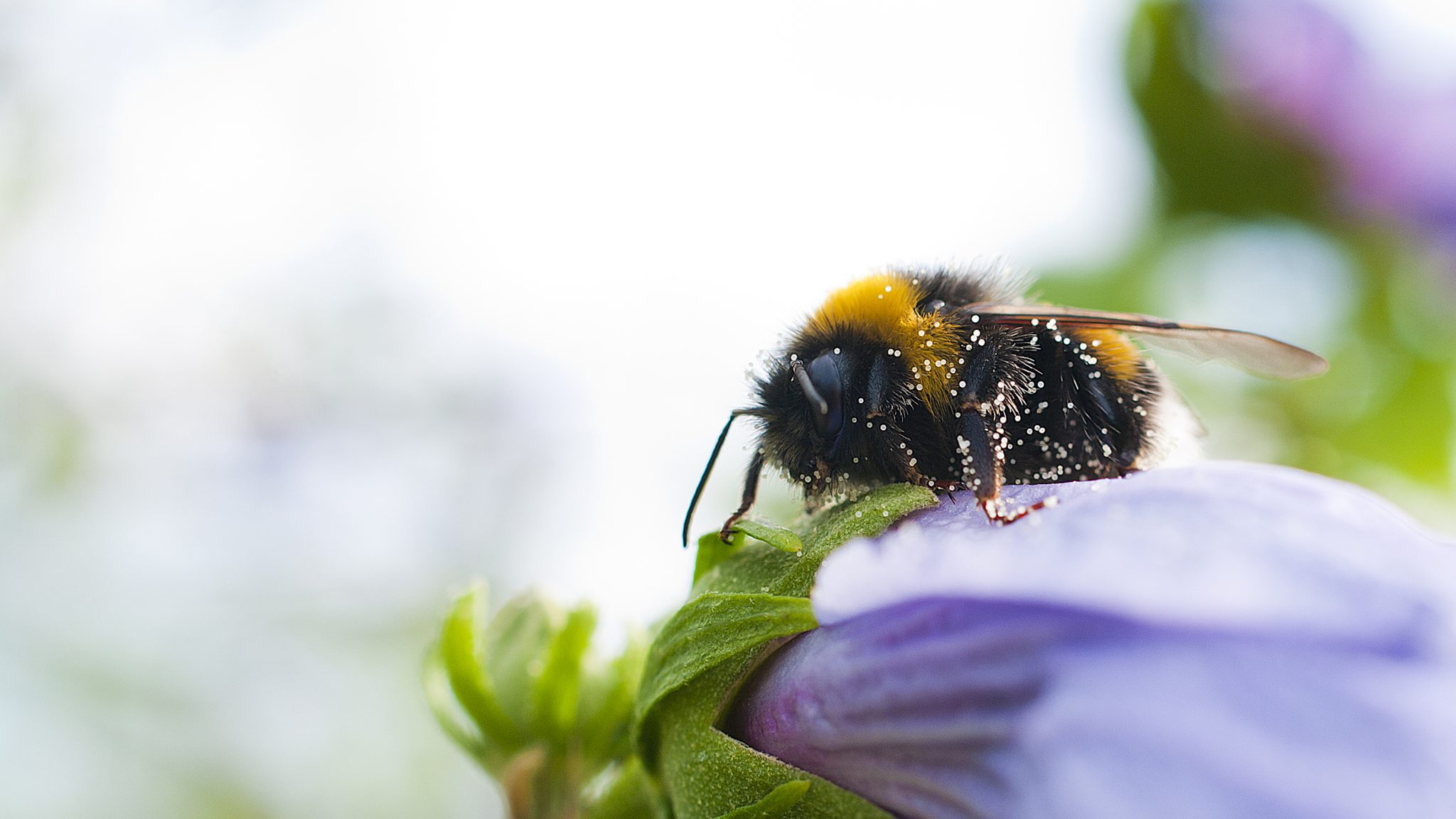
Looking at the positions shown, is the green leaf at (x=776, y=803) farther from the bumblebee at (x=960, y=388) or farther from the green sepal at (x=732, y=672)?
the bumblebee at (x=960, y=388)

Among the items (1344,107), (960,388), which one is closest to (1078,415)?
(960,388)

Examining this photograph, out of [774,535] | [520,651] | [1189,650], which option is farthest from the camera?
[520,651]

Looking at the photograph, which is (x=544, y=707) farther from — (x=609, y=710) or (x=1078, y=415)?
(x=1078, y=415)

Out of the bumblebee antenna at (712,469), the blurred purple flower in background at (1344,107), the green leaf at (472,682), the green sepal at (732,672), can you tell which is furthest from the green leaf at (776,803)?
the blurred purple flower in background at (1344,107)

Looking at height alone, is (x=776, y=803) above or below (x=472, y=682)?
below

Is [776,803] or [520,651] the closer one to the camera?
[776,803]

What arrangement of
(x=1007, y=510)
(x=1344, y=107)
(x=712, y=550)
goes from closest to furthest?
(x=1007, y=510), (x=712, y=550), (x=1344, y=107)

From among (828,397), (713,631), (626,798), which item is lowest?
(626,798)
